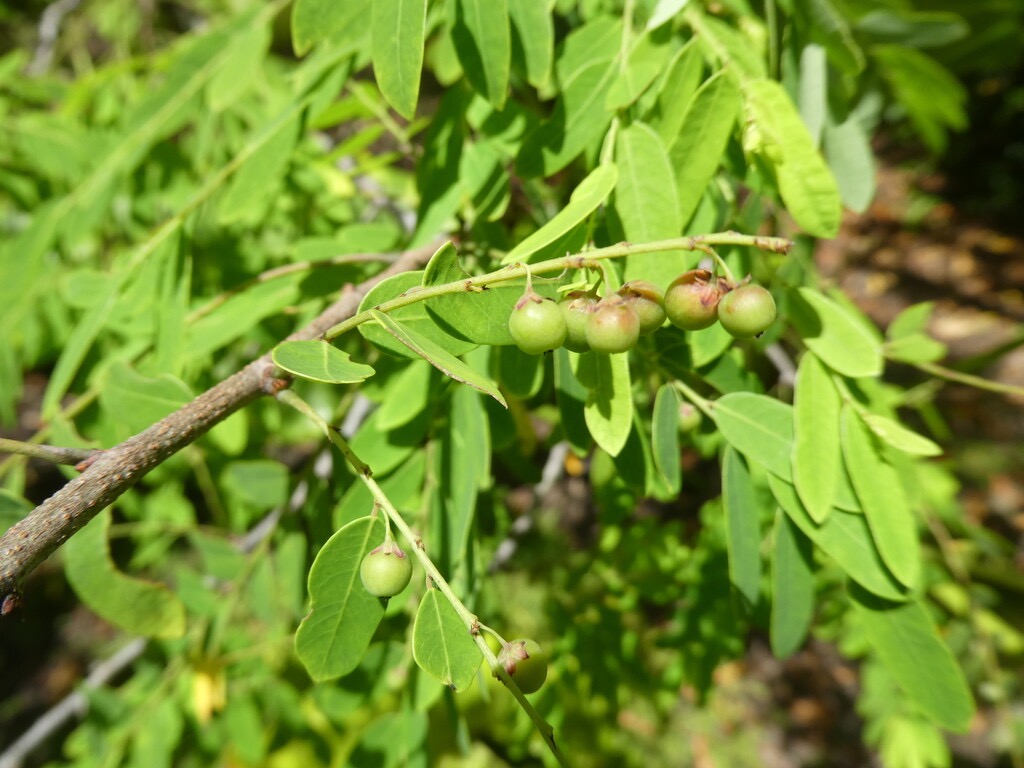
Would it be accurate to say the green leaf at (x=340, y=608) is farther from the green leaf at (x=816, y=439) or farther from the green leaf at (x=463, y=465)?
the green leaf at (x=816, y=439)

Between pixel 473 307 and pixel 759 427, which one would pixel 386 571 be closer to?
pixel 473 307

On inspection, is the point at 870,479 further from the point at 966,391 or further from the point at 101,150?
the point at 966,391

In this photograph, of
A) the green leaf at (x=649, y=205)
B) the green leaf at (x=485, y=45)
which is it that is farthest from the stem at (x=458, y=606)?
the green leaf at (x=485, y=45)

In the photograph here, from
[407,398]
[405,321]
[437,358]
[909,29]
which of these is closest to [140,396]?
[407,398]

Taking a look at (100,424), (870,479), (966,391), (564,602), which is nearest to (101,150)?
(100,424)

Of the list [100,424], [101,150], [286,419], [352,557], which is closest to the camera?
[352,557]

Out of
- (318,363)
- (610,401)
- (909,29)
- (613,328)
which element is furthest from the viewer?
(909,29)
